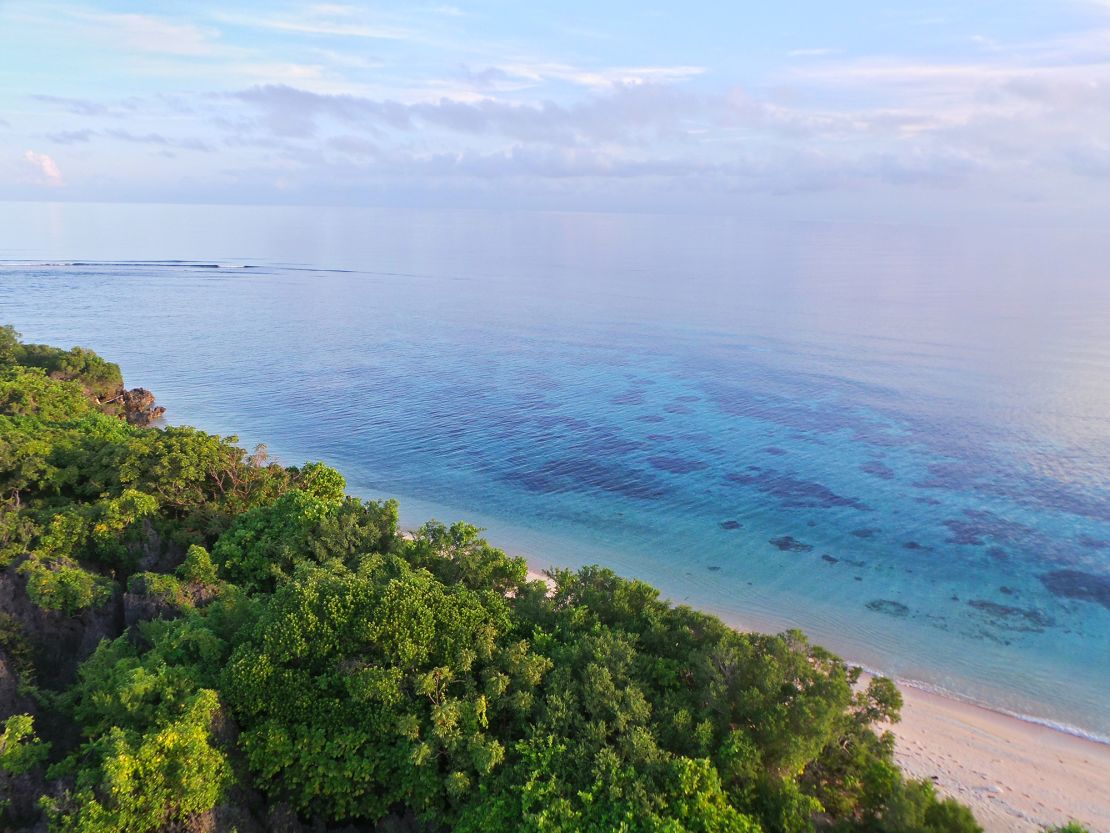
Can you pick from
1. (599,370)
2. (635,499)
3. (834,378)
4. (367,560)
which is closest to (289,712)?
(367,560)

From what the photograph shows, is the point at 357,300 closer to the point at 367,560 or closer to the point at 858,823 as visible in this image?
the point at 367,560

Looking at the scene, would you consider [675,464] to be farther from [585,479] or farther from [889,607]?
[889,607]

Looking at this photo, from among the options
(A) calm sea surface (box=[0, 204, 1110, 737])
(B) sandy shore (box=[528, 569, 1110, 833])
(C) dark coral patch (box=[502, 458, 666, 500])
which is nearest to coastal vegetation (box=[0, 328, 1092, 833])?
(B) sandy shore (box=[528, 569, 1110, 833])

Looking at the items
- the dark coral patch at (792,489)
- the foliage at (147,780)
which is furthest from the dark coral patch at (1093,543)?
the foliage at (147,780)

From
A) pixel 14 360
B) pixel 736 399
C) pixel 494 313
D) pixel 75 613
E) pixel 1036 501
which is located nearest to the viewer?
→ pixel 75 613

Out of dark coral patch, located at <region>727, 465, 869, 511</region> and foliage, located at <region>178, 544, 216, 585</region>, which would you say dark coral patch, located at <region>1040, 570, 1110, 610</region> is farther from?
foliage, located at <region>178, 544, 216, 585</region>

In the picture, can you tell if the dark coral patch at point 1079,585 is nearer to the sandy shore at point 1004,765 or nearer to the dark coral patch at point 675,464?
the sandy shore at point 1004,765

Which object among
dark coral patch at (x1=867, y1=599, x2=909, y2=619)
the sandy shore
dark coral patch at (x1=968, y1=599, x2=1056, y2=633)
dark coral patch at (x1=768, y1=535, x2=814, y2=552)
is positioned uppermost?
dark coral patch at (x1=768, y1=535, x2=814, y2=552)
